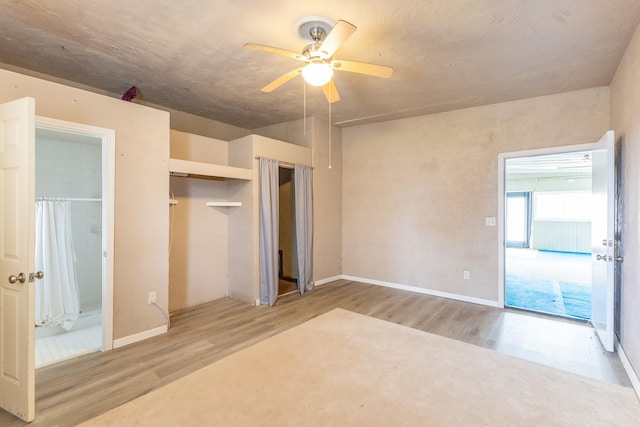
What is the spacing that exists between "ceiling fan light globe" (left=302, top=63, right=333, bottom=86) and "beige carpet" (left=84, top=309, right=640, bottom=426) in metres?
2.40

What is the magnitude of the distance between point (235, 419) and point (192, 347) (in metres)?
1.21

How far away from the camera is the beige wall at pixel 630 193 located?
2293 mm

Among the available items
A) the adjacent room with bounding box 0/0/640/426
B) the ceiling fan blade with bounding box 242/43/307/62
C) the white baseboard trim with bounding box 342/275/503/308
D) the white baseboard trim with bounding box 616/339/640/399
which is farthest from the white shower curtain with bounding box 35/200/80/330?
the white baseboard trim with bounding box 616/339/640/399

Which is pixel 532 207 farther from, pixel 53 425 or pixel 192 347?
pixel 53 425

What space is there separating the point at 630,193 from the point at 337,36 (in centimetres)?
280

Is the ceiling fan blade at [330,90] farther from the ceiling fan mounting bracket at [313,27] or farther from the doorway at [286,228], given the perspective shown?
the doorway at [286,228]

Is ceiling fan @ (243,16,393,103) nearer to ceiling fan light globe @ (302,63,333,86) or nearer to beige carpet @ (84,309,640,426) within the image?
ceiling fan light globe @ (302,63,333,86)

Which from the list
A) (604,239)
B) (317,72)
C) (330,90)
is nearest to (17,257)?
(317,72)

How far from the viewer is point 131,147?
295cm

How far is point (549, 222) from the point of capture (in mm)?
9586

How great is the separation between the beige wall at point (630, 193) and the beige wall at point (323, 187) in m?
3.68

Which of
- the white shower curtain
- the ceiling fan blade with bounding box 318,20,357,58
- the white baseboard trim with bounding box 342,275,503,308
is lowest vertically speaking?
the white baseboard trim with bounding box 342,275,503,308

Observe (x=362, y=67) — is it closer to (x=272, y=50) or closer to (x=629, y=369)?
(x=272, y=50)

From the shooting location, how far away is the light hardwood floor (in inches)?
85.1
